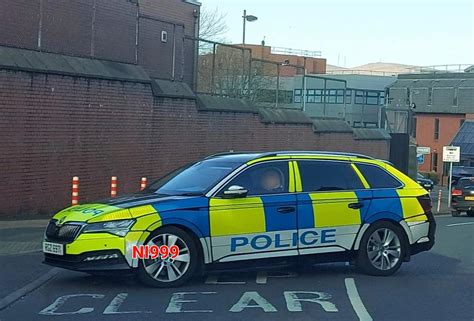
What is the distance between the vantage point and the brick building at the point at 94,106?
16172 millimetres

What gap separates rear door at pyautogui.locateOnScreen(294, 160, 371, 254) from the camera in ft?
31.5

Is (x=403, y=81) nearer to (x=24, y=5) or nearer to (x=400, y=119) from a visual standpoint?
(x=400, y=119)

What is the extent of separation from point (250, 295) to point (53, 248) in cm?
236

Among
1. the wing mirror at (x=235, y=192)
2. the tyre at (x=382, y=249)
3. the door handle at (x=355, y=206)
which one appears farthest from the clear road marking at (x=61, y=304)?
the tyre at (x=382, y=249)

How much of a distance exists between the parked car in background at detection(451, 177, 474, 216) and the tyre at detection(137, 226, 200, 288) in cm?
2360

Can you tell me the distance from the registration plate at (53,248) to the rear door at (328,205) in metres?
2.90

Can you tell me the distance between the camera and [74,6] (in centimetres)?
1914

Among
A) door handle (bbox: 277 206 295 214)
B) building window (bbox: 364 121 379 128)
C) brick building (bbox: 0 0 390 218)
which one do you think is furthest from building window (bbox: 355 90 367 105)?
door handle (bbox: 277 206 295 214)

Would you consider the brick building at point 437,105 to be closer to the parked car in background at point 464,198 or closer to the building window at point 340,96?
the building window at point 340,96

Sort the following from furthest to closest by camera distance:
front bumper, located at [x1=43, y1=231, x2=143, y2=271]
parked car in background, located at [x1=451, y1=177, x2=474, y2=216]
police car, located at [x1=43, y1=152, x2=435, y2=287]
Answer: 1. parked car in background, located at [x1=451, y1=177, x2=474, y2=216]
2. police car, located at [x1=43, y1=152, x2=435, y2=287]
3. front bumper, located at [x1=43, y1=231, x2=143, y2=271]

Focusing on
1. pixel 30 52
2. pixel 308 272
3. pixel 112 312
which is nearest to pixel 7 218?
pixel 30 52

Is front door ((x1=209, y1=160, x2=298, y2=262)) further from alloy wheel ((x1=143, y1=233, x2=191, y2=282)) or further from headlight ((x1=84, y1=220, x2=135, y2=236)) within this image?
headlight ((x1=84, y1=220, x2=135, y2=236))

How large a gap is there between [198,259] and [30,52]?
31.0 feet

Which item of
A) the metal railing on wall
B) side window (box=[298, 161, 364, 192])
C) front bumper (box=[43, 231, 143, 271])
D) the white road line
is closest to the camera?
the white road line
